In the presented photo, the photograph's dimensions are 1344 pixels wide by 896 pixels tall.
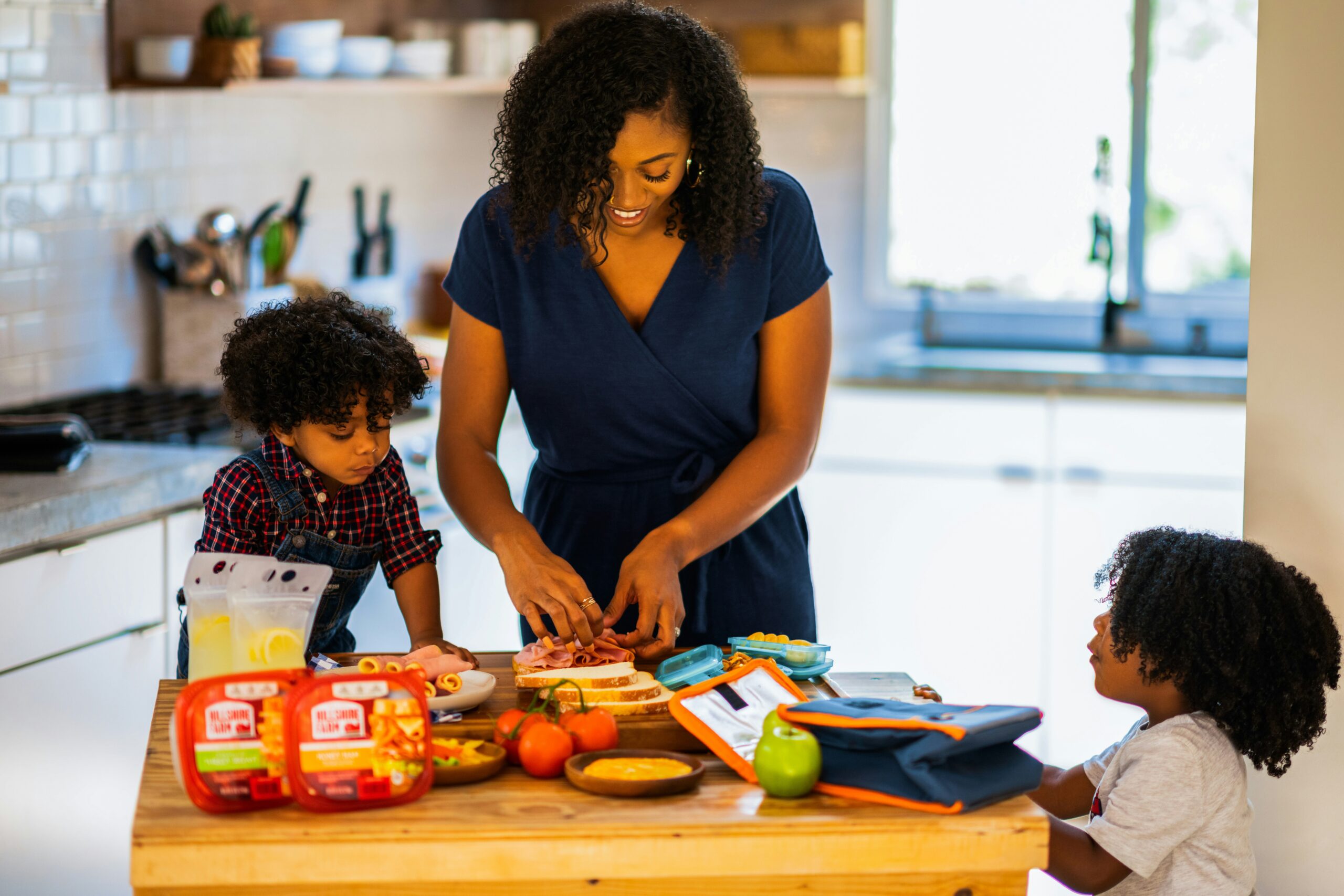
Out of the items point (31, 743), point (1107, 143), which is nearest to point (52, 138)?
point (31, 743)

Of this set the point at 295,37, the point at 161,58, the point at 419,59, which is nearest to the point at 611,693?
the point at 161,58

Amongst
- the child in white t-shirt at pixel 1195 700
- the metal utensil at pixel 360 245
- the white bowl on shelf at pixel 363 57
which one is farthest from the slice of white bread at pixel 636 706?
the metal utensil at pixel 360 245

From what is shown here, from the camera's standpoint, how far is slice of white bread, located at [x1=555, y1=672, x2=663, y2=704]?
1349mm

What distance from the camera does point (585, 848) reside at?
105cm

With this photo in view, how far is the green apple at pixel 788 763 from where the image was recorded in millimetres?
1133

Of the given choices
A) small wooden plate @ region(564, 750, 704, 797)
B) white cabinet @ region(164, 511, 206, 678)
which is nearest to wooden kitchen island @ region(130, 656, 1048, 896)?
small wooden plate @ region(564, 750, 704, 797)

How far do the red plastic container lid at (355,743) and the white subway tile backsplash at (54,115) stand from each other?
204 centimetres

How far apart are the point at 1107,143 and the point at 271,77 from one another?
6.95 ft

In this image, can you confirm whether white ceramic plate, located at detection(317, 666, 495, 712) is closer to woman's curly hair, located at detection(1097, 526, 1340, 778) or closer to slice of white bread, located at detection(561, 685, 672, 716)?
slice of white bread, located at detection(561, 685, 672, 716)

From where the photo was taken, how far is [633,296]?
1729mm

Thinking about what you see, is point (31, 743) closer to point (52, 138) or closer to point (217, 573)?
point (217, 573)

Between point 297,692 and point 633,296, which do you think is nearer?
point 297,692

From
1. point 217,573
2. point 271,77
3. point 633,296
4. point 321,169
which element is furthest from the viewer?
point 321,169

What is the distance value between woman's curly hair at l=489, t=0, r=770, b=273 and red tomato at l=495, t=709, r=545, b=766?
0.57 m
